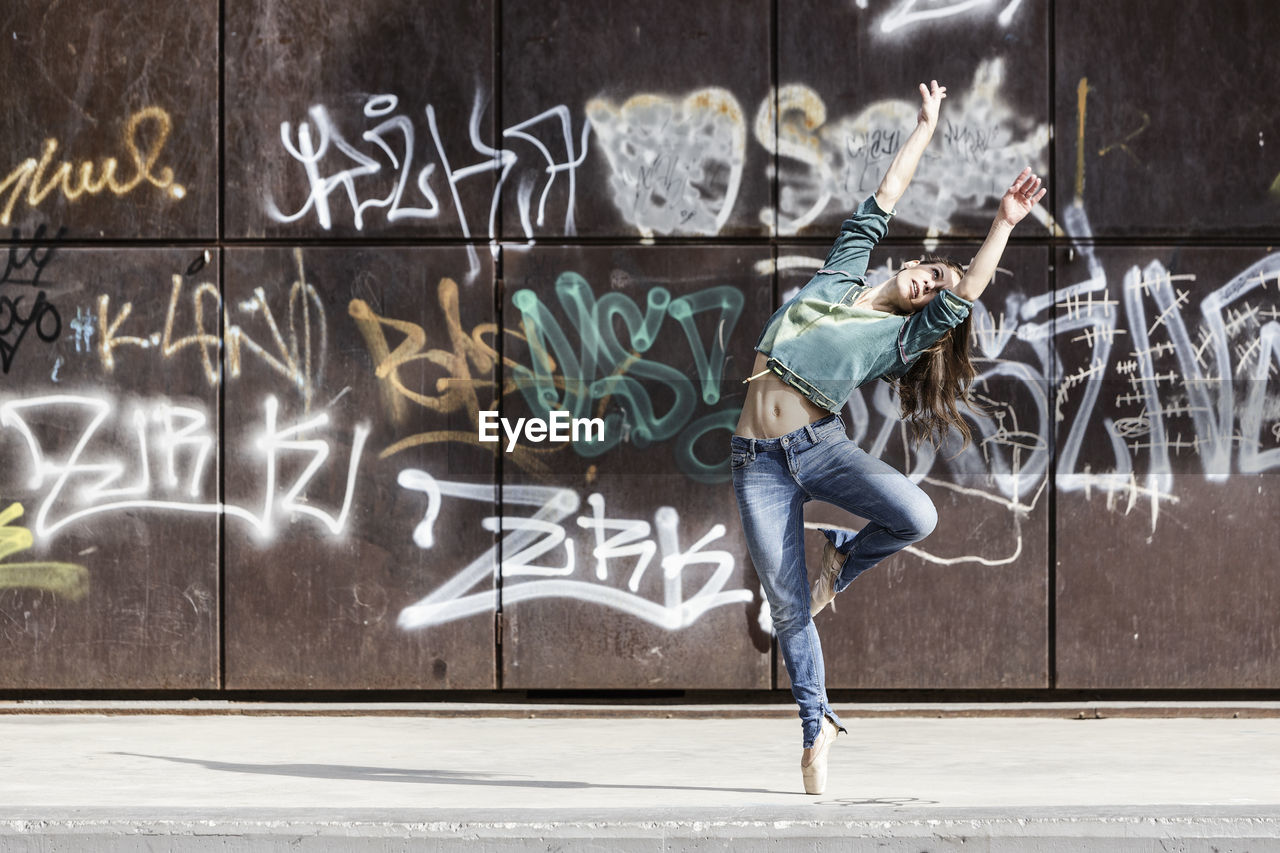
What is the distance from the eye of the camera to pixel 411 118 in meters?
6.89

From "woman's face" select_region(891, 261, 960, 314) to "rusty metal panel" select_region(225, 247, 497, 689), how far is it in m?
2.32

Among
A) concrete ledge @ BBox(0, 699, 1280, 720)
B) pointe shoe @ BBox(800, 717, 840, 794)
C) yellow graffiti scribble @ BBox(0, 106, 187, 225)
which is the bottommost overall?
concrete ledge @ BBox(0, 699, 1280, 720)

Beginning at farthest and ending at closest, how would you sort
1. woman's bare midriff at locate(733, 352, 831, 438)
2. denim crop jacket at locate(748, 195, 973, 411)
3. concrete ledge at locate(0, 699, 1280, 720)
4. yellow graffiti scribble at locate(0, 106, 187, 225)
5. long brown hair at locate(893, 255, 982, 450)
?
yellow graffiti scribble at locate(0, 106, 187, 225) < concrete ledge at locate(0, 699, 1280, 720) < long brown hair at locate(893, 255, 982, 450) < woman's bare midriff at locate(733, 352, 831, 438) < denim crop jacket at locate(748, 195, 973, 411)

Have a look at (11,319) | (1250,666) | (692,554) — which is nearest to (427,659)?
(692,554)

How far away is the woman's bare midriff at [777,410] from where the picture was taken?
199 inches

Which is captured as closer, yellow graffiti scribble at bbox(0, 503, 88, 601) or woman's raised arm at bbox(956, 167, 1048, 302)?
woman's raised arm at bbox(956, 167, 1048, 302)

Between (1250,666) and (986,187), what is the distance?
235 cm

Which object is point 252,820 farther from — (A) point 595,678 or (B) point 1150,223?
(B) point 1150,223

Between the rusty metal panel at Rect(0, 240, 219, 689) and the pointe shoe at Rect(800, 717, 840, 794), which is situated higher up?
the rusty metal panel at Rect(0, 240, 219, 689)

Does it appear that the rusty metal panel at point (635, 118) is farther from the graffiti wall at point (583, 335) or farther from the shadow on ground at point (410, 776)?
the shadow on ground at point (410, 776)

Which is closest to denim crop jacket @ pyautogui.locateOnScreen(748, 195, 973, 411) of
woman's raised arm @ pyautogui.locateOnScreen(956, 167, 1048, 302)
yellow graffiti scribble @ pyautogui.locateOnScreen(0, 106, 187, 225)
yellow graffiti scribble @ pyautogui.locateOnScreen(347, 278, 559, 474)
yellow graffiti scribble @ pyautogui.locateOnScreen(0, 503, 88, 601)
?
woman's raised arm @ pyautogui.locateOnScreen(956, 167, 1048, 302)

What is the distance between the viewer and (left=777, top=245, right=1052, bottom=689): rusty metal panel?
22.6 feet

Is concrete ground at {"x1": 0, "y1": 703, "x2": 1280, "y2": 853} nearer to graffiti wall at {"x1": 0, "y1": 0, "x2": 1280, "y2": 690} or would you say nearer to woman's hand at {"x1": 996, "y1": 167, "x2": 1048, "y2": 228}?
graffiti wall at {"x1": 0, "y1": 0, "x2": 1280, "y2": 690}

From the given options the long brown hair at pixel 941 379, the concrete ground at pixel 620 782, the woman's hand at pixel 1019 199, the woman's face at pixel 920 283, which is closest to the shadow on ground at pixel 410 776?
the concrete ground at pixel 620 782
